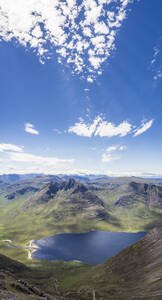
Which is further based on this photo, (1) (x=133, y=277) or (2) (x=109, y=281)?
(2) (x=109, y=281)

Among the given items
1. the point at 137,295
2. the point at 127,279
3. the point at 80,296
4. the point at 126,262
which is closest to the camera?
the point at 137,295

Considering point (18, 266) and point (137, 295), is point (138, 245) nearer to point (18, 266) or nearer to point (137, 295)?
point (137, 295)

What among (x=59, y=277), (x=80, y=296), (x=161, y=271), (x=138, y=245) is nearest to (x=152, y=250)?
(x=138, y=245)

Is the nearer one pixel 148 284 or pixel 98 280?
pixel 148 284

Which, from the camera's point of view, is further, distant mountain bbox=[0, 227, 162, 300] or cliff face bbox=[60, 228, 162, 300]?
cliff face bbox=[60, 228, 162, 300]

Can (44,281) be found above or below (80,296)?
below

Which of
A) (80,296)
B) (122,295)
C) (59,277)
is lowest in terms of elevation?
(59,277)

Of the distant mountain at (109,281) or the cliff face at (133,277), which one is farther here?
the cliff face at (133,277)

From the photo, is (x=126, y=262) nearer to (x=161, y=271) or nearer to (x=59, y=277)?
(x=161, y=271)

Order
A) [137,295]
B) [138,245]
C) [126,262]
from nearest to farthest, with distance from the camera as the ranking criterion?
[137,295] → [126,262] → [138,245]

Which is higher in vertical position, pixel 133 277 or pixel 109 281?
pixel 133 277
